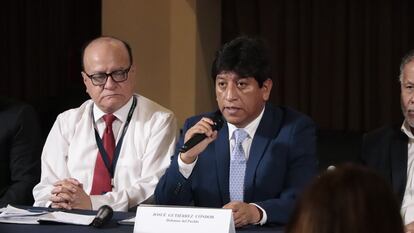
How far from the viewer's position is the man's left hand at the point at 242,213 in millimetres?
2422

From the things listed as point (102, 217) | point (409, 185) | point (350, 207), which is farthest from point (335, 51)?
point (350, 207)

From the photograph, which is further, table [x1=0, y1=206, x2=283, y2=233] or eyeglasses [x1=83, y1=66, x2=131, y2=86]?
eyeglasses [x1=83, y1=66, x2=131, y2=86]

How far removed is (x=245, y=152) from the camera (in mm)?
2803

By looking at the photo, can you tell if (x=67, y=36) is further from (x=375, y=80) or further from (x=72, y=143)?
(x=72, y=143)

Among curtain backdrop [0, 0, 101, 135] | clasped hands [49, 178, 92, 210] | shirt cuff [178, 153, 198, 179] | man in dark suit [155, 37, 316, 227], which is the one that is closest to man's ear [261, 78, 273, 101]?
man in dark suit [155, 37, 316, 227]

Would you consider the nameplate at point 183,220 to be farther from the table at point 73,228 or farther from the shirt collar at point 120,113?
the shirt collar at point 120,113

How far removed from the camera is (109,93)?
122 inches

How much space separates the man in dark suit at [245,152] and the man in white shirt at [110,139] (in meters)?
0.29

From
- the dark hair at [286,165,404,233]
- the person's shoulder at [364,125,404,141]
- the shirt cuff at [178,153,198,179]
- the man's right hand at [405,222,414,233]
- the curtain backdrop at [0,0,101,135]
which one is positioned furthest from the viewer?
the curtain backdrop at [0,0,101,135]

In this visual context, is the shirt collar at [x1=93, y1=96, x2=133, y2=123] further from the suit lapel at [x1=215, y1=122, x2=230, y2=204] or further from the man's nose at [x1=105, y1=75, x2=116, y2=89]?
the suit lapel at [x1=215, y1=122, x2=230, y2=204]

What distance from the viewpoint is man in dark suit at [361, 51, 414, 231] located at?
293 cm

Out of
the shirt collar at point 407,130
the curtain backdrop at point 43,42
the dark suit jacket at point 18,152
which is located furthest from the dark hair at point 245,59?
the curtain backdrop at point 43,42

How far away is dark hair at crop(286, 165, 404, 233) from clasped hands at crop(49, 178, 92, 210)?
5.61ft

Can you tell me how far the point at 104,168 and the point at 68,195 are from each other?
352 mm
